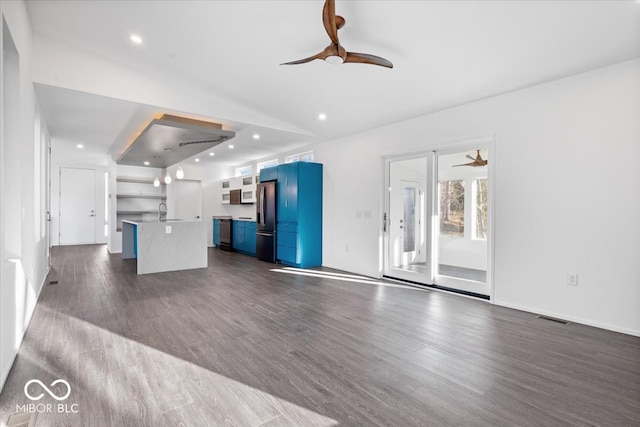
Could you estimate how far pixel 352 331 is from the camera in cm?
316

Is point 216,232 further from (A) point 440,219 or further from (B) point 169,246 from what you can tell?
(A) point 440,219

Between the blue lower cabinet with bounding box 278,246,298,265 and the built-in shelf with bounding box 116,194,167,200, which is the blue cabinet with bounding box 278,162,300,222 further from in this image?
the built-in shelf with bounding box 116,194,167,200

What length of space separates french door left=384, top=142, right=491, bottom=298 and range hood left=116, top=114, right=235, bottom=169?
323 centimetres

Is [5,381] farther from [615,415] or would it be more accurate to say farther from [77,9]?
[615,415]

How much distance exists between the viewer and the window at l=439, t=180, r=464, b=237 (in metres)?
4.67

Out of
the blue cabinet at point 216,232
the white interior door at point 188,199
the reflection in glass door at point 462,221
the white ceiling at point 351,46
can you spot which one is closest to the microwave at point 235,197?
the blue cabinet at point 216,232

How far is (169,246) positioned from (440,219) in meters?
4.95

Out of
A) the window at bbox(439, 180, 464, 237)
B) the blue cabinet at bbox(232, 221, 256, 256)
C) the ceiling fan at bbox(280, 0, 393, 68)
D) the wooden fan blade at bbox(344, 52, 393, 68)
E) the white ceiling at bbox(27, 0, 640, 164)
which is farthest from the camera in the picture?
the blue cabinet at bbox(232, 221, 256, 256)

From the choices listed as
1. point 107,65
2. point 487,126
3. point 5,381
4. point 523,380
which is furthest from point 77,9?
point 523,380

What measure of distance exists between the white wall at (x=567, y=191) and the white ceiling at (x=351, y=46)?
0.85ft

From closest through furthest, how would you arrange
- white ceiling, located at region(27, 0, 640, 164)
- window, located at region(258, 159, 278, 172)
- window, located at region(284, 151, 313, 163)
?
white ceiling, located at region(27, 0, 640, 164) → window, located at region(284, 151, 313, 163) → window, located at region(258, 159, 278, 172)

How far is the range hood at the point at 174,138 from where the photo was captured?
5.23 m

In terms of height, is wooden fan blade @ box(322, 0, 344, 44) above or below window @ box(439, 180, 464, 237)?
above

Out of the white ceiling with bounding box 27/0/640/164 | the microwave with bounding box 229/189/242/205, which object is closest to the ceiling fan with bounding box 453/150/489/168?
the white ceiling with bounding box 27/0/640/164
